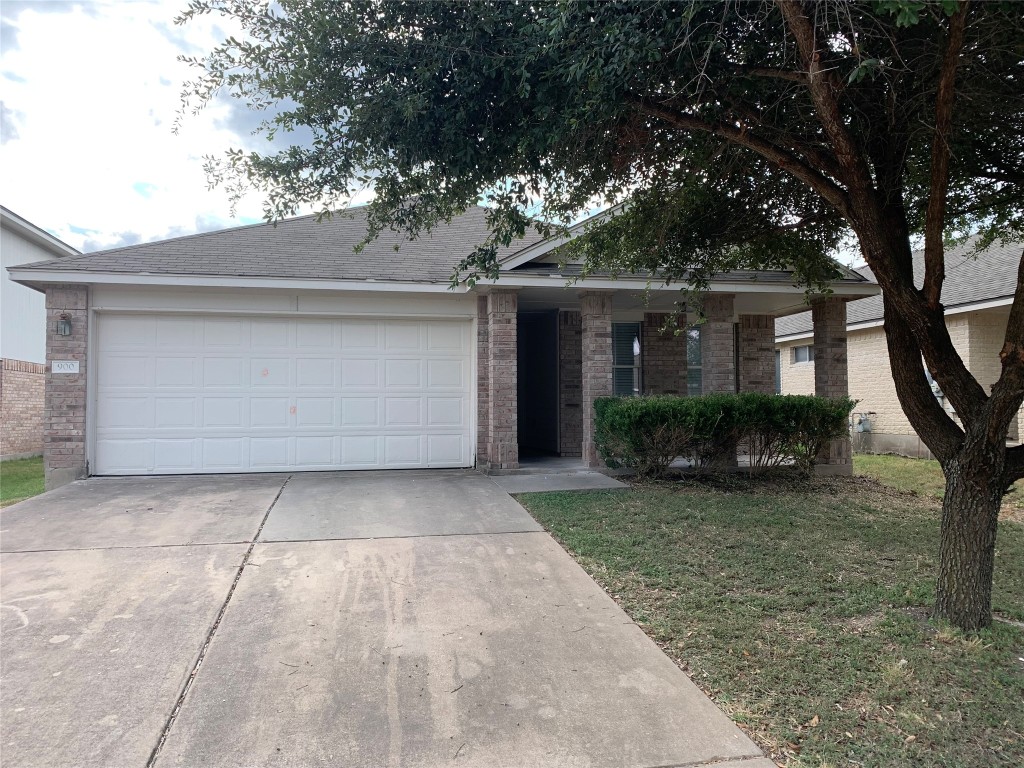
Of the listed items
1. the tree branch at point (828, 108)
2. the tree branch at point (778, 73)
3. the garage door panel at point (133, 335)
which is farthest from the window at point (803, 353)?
the garage door panel at point (133, 335)

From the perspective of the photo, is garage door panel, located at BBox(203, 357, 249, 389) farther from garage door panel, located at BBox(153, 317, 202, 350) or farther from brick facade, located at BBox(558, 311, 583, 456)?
brick facade, located at BBox(558, 311, 583, 456)

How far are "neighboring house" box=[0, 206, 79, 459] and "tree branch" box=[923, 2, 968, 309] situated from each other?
15.7 m

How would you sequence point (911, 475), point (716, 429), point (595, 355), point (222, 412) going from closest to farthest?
point (716, 429) < point (222, 412) < point (595, 355) < point (911, 475)

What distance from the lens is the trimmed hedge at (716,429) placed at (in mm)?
8641

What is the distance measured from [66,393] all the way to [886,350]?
16.3 m

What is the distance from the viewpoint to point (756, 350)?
12555mm

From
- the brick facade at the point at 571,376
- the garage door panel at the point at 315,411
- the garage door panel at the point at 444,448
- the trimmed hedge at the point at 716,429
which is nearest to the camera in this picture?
the trimmed hedge at the point at 716,429

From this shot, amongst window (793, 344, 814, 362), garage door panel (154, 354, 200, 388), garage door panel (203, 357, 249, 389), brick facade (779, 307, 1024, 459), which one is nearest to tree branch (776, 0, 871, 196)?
garage door panel (203, 357, 249, 389)

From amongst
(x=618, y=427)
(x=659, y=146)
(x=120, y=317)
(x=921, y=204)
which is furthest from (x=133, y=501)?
(x=921, y=204)

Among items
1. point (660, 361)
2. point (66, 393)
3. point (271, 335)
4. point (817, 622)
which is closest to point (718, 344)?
point (660, 361)

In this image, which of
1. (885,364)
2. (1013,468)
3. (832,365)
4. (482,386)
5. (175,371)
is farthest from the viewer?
(885,364)

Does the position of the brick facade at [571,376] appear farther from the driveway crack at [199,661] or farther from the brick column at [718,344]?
the driveway crack at [199,661]

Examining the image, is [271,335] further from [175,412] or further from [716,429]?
[716,429]

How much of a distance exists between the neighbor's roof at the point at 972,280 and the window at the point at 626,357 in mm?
4382
